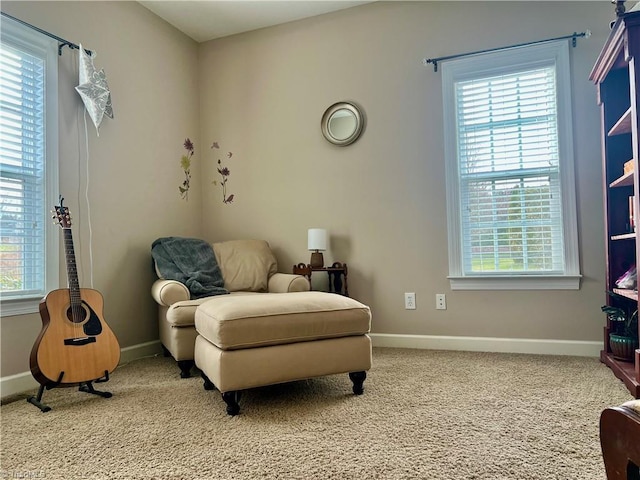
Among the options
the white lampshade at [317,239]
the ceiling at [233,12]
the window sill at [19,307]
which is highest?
the ceiling at [233,12]

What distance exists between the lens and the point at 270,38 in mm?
3648

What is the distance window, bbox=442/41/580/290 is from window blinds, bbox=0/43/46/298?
102 inches

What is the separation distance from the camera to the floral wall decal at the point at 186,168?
142 inches

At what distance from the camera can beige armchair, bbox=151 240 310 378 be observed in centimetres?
246

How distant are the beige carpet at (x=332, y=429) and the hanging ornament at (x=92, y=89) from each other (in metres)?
1.66

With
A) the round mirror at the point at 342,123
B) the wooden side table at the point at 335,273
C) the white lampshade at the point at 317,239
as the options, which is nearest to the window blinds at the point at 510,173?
the round mirror at the point at 342,123

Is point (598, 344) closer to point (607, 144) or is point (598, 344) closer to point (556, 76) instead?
point (607, 144)

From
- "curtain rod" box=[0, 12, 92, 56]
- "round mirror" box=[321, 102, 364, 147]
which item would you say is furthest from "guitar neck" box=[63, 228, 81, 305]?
"round mirror" box=[321, 102, 364, 147]

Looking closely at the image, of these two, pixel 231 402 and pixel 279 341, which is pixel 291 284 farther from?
pixel 231 402

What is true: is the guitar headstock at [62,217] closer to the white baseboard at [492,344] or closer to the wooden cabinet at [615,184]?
the white baseboard at [492,344]

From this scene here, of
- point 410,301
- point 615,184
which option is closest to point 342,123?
point 410,301

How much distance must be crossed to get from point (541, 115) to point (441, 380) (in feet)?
6.20

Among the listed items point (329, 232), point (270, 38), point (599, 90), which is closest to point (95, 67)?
point (270, 38)

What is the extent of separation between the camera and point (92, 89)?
272 cm
